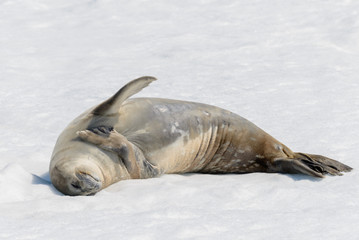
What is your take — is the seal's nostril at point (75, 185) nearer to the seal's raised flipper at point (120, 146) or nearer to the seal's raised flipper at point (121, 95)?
the seal's raised flipper at point (120, 146)

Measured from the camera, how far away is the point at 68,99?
6777mm

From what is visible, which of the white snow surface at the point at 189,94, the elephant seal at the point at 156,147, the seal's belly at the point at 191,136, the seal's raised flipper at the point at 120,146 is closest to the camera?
the white snow surface at the point at 189,94

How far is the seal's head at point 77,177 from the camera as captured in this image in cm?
390

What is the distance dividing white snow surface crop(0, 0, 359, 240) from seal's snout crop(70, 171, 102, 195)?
0.23 ft

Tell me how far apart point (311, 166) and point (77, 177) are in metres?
1.62

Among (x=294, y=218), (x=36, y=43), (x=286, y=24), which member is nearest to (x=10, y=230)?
(x=294, y=218)

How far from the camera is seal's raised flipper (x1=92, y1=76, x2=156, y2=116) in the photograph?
13.8 ft

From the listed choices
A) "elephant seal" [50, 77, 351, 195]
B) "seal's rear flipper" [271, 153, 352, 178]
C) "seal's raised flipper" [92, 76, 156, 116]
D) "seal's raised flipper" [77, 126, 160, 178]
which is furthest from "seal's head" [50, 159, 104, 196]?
"seal's rear flipper" [271, 153, 352, 178]

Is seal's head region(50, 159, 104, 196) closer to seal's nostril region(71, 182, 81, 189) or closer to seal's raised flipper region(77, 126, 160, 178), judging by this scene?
seal's nostril region(71, 182, 81, 189)

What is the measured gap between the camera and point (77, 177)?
154 inches

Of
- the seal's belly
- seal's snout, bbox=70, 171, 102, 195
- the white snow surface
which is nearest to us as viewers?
the white snow surface

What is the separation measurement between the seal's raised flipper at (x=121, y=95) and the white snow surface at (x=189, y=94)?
54cm

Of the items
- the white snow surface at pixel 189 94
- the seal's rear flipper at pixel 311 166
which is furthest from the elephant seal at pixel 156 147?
the white snow surface at pixel 189 94

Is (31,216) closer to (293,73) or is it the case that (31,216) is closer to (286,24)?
(293,73)
